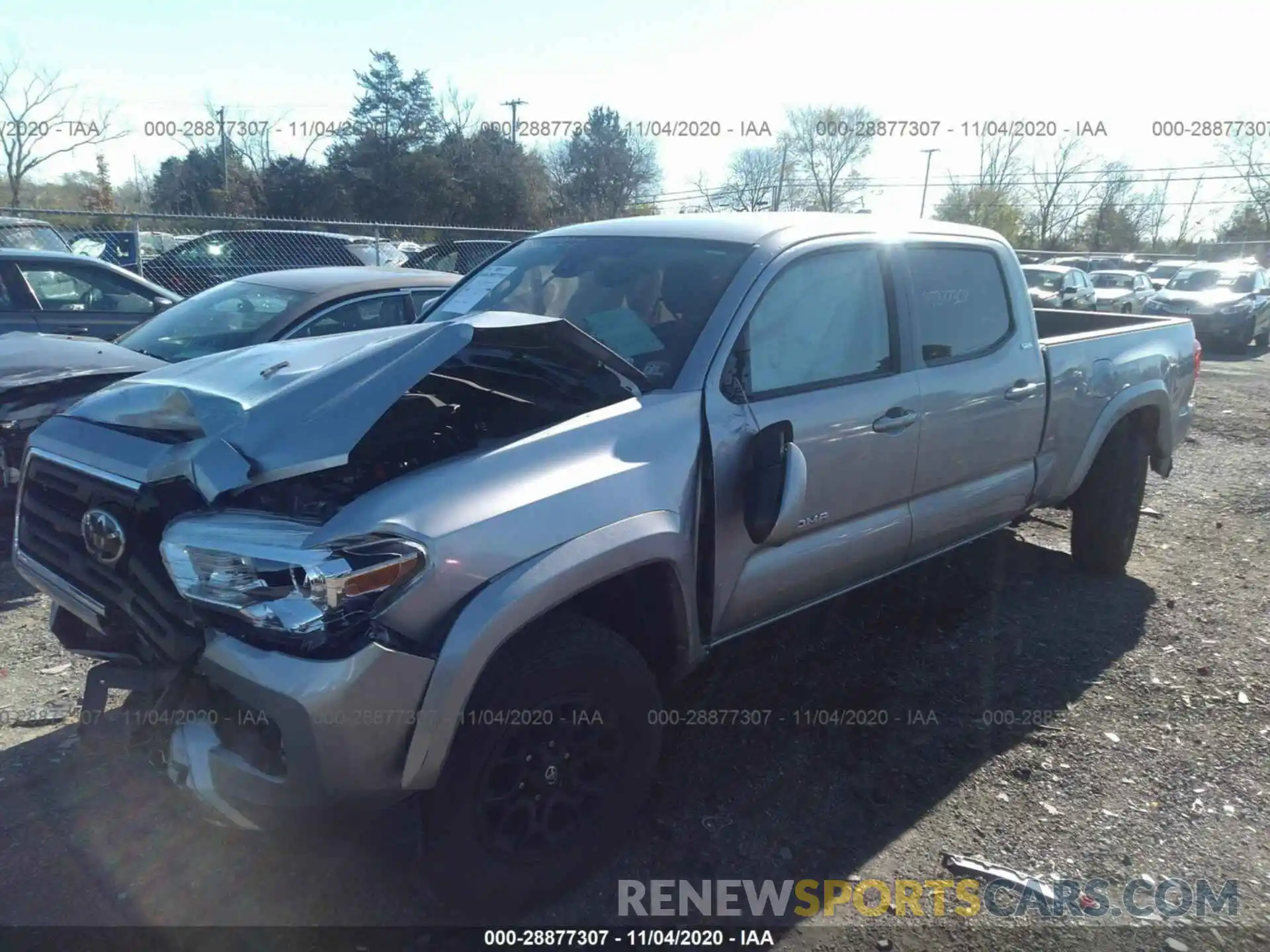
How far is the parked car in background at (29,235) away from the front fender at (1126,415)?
35.1 feet

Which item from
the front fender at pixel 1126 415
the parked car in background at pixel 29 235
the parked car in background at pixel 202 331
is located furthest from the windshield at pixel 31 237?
the front fender at pixel 1126 415

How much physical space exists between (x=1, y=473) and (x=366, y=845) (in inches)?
116

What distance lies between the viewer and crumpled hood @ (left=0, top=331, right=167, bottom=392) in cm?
463

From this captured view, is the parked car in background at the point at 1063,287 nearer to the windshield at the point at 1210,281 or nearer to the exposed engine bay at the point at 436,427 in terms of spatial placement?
the windshield at the point at 1210,281

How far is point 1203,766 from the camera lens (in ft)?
12.0

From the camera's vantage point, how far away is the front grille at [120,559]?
2.50 m

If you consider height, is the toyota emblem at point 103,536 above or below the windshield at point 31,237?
below

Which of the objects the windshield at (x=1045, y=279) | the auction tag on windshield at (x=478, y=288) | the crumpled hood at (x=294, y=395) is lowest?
the windshield at (x=1045, y=279)

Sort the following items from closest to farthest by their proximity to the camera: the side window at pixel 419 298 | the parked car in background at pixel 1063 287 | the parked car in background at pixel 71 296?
1. the side window at pixel 419 298
2. the parked car in background at pixel 71 296
3. the parked car in background at pixel 1063 287

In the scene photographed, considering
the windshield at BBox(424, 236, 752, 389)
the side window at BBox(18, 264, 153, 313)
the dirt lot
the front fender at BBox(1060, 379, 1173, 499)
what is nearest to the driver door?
the side window at BBox(18, 264, 153, 313)

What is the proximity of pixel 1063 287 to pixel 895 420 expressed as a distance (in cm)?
1908

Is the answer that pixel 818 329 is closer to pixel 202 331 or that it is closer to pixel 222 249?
pixel 202 331

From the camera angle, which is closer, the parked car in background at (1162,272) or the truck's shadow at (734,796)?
the truck's shadow at (734,796)

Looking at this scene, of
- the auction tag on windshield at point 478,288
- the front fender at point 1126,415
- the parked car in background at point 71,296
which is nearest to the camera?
the auction tag on windshield at point 478,288
